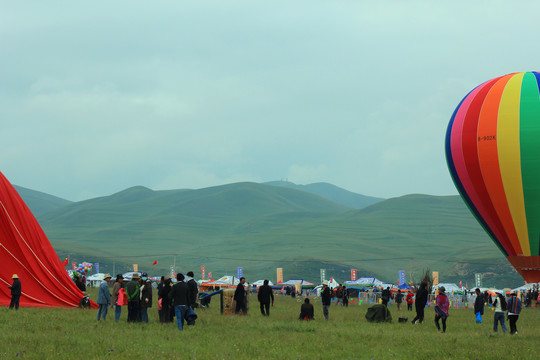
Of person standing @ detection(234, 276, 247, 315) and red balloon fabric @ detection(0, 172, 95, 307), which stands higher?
red balloon fabric @ detection(0, 172, 95, 307)

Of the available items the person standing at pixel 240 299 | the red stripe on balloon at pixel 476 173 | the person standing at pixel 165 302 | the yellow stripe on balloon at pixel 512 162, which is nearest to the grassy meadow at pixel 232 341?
the person standing at pixel 165 302

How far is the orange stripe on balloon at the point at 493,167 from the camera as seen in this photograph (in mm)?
40656

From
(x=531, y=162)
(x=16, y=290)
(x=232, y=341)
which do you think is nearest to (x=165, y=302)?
(x=232, y=341)

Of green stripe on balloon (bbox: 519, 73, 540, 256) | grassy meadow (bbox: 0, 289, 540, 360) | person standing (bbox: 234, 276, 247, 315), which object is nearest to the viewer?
grassy meadow (bbox: 0, 289, 540, 360)

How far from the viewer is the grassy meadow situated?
1411cm

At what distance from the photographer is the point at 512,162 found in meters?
40.2

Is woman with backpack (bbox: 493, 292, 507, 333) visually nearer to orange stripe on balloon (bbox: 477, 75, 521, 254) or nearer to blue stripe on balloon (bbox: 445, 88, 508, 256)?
orange stripe on balloon (bbox: 477, 75, 521, 254)

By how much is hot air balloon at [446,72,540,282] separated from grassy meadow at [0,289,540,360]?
69.6ft

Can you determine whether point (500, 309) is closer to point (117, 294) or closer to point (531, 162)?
point (117, 294)

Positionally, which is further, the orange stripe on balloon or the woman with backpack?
the orange stripe on balloon

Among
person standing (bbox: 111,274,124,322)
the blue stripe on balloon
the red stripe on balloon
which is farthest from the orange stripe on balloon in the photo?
person standing (bbox: 111,274,124,322)

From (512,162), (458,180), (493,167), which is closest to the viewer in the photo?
(512,162)

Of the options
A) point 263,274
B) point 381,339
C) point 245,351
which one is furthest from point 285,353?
point 263,274

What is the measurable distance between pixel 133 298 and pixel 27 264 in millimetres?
7353
